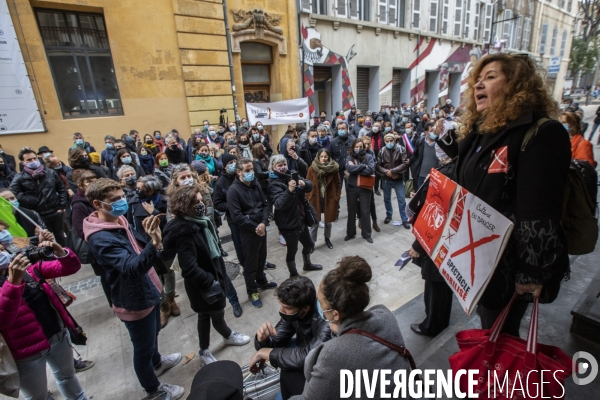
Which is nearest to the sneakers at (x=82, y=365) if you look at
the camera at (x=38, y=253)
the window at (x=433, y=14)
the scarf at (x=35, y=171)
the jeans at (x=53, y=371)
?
the jeans at (x=53, y=371)

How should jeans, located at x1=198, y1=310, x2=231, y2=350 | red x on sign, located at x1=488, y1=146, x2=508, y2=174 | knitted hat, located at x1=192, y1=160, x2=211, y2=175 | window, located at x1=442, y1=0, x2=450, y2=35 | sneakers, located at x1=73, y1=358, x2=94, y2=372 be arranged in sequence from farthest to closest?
window, located at x1=442, y1=0, x2=450, y2=35, knitted hat, located at x1=192, y1=160, x2=211, y2=175, sneakers, located at x1=73, y1=358, x2=94, y2=372, jeans, located at x1=198, y1=310, x2=231, y2=350, red x on sign, located at x1=488, y1=146, x2=508, y2=174

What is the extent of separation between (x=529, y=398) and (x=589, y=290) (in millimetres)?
2059

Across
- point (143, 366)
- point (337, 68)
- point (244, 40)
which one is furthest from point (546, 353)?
point (337, 68)

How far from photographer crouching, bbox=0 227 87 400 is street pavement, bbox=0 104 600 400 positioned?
742mm

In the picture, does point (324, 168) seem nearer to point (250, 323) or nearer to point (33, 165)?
point (250, 323)

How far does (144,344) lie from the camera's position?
238 centimetres

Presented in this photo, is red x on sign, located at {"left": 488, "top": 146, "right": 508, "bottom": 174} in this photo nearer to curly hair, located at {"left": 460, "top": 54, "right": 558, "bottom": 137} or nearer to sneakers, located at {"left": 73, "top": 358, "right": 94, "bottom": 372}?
curly hair, located at {"left": 460, "top": 54, "right": 558, "bottom": 137}

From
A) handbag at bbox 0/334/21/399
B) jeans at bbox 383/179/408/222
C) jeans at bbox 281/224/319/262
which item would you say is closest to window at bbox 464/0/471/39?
jeans at bbox 383/179/408/222

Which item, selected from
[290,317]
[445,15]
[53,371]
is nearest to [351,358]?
[290,317]

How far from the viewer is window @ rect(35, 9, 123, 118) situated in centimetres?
855

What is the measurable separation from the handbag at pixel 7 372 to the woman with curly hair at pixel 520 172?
9.57 ft

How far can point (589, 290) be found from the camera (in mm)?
2719

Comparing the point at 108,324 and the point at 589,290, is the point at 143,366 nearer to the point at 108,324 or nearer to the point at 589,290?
the point at 108,324

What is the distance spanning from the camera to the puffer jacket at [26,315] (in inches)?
67.6
